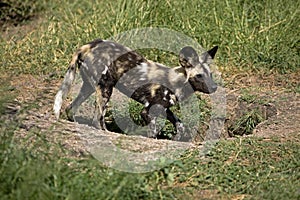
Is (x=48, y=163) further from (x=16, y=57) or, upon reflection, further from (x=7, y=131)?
(x=16, y=57)

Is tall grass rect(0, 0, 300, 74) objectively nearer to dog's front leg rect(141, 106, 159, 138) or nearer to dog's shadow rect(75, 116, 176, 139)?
dog's shadow rect(75, 116, 176, 139)

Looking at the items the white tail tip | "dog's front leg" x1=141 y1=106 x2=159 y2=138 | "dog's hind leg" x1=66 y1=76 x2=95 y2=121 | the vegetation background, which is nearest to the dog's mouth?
"dog's front leg" x1=141 y1=106 x2=159 y2=138

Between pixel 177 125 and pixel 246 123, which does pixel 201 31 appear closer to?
pixel 246 123

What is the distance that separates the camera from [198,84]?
19.4 ft

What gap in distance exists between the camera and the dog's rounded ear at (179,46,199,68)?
19.1 feet

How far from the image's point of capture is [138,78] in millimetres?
5922

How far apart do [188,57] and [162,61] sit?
154 centimetres

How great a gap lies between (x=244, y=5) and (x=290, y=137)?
2787 mm

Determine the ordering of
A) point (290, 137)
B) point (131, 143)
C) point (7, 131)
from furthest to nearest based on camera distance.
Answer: point (290, 137) → point (131, 143) → point (7, 131)

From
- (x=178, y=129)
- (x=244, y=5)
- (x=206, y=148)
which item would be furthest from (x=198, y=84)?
(x=244, y=5)

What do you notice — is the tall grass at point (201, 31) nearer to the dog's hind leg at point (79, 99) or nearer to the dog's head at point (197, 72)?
the dog's hind leg at point (79, 99)

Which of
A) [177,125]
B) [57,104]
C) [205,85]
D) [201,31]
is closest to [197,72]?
[205,85]

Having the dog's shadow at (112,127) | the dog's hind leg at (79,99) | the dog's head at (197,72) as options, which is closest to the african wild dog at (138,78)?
the dog's head at (197,72)

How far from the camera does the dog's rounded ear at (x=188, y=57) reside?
230 inches
